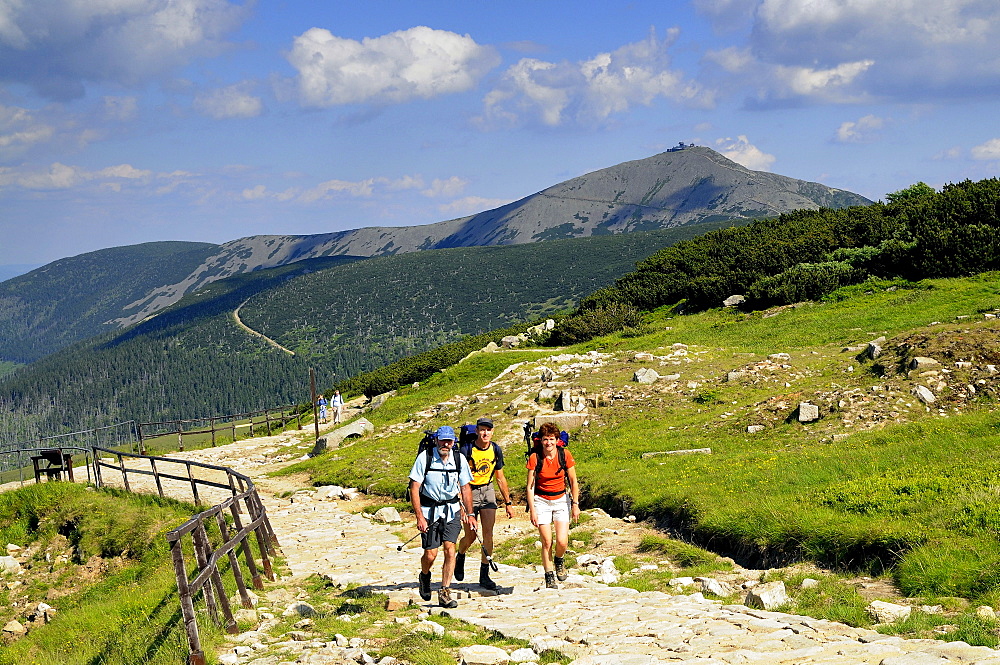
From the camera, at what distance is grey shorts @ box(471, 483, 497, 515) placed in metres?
12.0

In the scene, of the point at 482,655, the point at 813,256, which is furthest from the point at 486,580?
the point at 813,256

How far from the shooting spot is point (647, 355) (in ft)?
94.5

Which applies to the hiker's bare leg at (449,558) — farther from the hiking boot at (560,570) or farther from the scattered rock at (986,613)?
the scattered rock at (986,613)

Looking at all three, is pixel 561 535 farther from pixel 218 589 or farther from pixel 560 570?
pixel 218 589

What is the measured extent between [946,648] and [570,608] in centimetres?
440

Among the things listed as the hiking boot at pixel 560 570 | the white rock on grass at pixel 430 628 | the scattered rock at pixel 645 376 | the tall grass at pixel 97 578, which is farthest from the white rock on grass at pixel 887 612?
the scattered rock at pixel 645 376

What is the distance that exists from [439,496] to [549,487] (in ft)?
5.46

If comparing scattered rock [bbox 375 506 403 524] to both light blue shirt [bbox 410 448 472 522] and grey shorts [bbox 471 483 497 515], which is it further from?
light blue shirt [bbox 410 448 472 522]

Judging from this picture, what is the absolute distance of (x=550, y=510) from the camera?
1150 centimetres

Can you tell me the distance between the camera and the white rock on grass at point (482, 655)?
307 inches

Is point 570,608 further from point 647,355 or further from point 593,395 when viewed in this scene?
point 647,355

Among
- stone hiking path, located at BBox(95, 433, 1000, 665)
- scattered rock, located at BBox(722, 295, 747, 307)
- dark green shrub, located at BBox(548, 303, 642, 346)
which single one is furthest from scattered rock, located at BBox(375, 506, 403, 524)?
scattered rock, located at BBox(722, 295, 747, 307)

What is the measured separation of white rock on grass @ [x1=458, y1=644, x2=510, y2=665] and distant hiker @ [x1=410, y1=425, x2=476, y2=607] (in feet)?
8.80

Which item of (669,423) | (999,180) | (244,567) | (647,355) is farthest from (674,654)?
(999,180)
